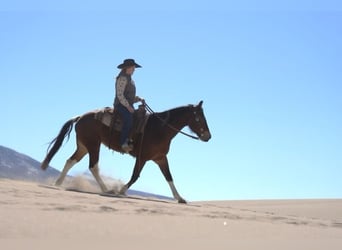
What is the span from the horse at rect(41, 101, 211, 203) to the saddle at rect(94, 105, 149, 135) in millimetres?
93

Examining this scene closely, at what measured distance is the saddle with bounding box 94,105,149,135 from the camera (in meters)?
11.7

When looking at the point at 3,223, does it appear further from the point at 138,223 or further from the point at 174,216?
the point at 174,216

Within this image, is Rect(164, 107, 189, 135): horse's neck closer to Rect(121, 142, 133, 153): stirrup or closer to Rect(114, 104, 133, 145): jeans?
Rect(114, 104, 133, 145): jeans

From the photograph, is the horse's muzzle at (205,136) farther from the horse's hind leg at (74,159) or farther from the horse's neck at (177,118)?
the horse's hind leg at (74,159)

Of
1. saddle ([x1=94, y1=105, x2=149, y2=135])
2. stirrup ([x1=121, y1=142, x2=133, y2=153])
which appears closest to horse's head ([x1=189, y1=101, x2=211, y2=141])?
saddle ([x1=94, y1=105, x2=149, y2=135])

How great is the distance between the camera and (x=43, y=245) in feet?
14.0

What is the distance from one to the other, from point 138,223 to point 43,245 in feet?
5.05

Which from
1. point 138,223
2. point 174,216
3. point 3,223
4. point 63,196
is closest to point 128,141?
point 63,196

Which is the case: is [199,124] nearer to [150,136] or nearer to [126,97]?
[150,136]

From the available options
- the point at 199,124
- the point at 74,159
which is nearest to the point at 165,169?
the point at 199,124

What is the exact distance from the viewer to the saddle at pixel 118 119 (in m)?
11.7

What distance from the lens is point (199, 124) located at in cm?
1207

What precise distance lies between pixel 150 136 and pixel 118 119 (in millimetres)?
740

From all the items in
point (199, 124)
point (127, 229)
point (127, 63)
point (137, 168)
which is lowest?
point (127, 229)
